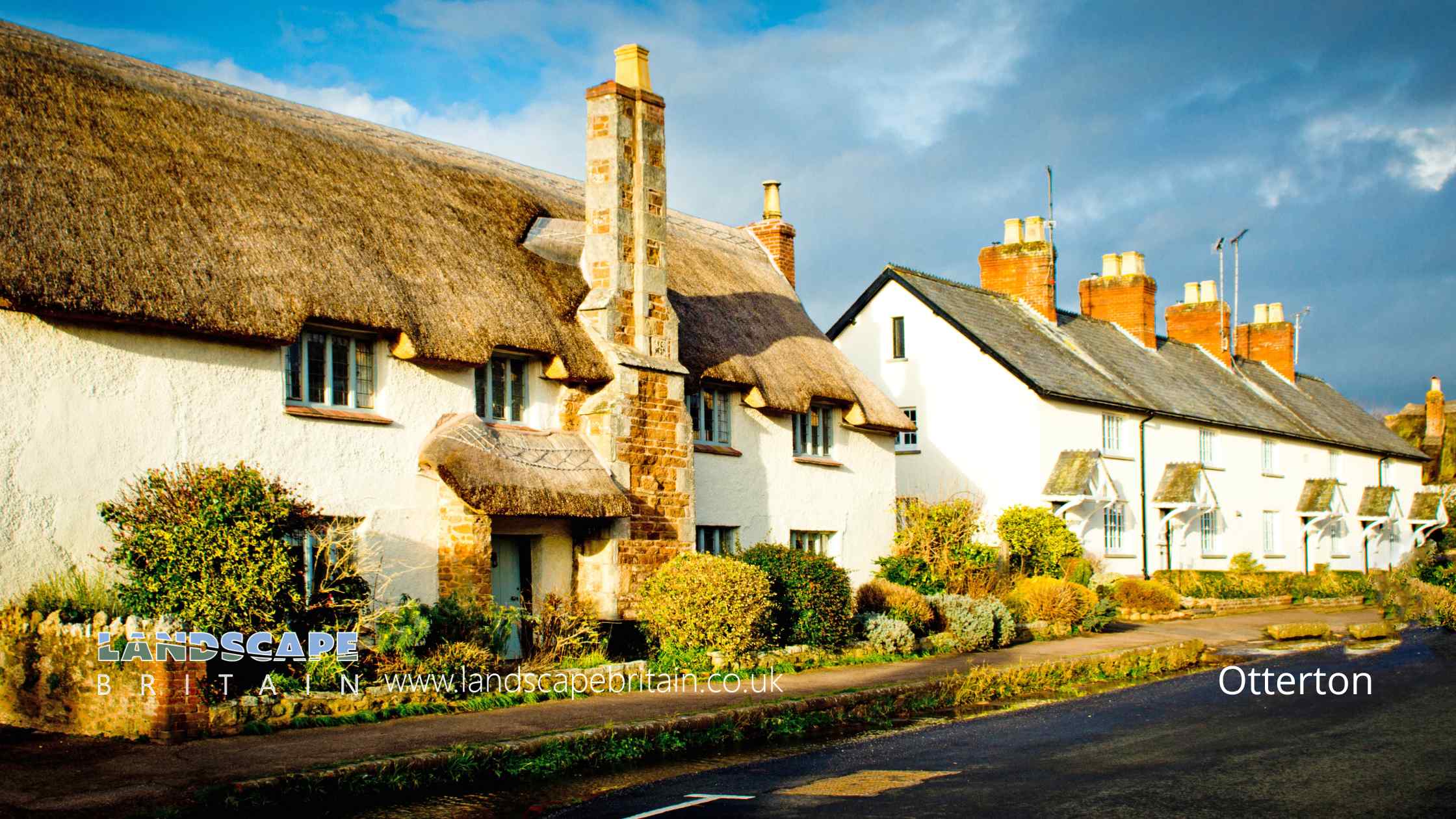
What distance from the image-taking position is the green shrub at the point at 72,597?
12.6 metres

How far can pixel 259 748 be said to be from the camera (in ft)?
35.3

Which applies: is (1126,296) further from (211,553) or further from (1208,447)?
(211,553)

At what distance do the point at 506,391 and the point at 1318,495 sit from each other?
31116mm

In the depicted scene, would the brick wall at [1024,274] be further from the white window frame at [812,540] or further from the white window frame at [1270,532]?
the white window frame at [812,540]

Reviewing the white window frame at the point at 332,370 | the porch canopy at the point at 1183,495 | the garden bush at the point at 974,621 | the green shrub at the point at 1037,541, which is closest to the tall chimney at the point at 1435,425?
the porch canopy at the point at 1183,495

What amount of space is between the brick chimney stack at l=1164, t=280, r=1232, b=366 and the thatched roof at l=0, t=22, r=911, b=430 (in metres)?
27.0

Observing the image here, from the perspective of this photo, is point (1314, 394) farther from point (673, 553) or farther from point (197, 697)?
point (197, 697)

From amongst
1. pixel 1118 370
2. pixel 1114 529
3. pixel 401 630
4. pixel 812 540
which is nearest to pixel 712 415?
pixel 812 540

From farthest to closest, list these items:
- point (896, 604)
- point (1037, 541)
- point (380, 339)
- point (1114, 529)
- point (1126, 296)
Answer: point (1126, 296), point (1114, 529), point (1037, 541), point (896, 604), point (380, 339)

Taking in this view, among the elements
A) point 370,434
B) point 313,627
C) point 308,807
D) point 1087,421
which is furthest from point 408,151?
point 1087,421

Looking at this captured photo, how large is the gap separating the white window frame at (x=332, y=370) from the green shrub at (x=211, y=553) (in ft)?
7.65

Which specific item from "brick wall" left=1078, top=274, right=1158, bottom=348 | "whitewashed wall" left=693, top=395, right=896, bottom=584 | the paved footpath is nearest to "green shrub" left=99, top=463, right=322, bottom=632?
the paved footpath

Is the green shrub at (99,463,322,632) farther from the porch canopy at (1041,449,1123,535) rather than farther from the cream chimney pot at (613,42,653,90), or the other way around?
the porch canopy at (1041,449,1123,535)

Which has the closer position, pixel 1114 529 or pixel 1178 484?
pixel 1114 529
